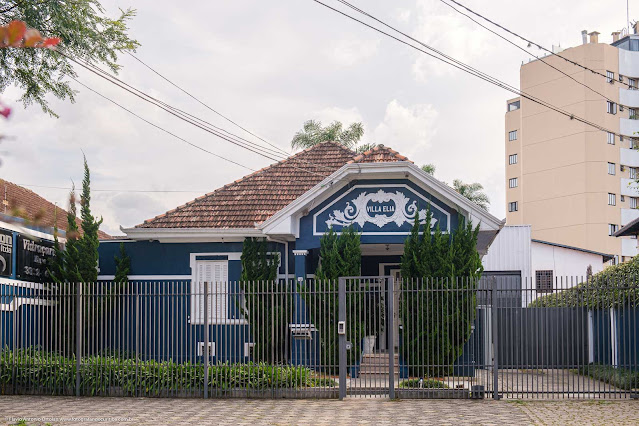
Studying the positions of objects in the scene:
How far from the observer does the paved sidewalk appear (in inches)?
488

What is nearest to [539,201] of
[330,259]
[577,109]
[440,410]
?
[577,109]

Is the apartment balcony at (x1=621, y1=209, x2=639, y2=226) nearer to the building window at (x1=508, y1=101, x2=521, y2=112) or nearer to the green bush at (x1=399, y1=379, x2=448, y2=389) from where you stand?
the building window at (x1=508, y1=101, x2=521, y2=112)

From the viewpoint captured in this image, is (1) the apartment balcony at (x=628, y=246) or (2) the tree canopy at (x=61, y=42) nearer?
(2) the tree canopy at (x=61, y=42)

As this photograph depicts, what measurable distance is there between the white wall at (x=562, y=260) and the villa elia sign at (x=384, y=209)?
17.4 m

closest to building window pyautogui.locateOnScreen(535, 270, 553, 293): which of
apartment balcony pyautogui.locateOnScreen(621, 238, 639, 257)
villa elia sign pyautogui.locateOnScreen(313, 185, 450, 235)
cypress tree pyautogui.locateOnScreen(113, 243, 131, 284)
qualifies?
villa elia sign pyautogui.locateOnScreen(313, 185, 450, 235)

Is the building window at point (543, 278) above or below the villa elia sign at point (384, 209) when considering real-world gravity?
below

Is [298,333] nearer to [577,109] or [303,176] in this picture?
[303,176]

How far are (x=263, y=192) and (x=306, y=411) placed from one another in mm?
9394

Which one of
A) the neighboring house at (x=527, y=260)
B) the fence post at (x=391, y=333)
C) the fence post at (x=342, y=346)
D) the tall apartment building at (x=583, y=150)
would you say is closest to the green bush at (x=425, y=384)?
the fence post at (x=391, y=333)

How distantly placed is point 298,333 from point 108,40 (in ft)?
24.1

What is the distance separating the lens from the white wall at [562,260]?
114ft

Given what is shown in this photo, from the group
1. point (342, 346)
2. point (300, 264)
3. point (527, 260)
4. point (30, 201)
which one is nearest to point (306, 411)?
point (342, 346)

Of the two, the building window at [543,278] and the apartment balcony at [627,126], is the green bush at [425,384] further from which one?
the apartment balcony at [627,126]

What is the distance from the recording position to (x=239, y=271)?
20.1 meters
